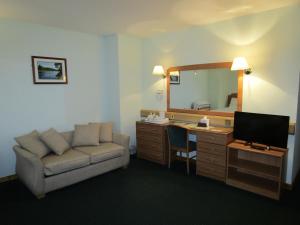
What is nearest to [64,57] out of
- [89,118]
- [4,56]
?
[4,56]

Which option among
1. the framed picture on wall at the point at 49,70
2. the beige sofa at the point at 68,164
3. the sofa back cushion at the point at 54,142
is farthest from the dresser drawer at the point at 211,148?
the framed picture on wall at the point at 49,70

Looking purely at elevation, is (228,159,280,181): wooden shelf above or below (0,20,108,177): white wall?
below

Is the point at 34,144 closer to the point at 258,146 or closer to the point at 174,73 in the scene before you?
the point at 174,73

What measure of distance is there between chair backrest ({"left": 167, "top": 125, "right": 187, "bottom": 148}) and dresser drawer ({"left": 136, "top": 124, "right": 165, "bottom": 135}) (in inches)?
10.0

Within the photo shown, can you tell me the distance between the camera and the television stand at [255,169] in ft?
9.36

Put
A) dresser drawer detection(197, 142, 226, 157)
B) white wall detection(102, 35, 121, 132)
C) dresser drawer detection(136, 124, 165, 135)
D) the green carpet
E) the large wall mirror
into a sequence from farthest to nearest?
1. white wall detection(102, 35, 121, 132)
2. dresser drawer detection(136, 124, 165, 135)
3. the large wall mirror
4. dresser drawer detection(197, 142, 226, 157)
5. the green carpet

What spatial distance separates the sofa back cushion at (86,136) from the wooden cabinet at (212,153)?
1774 mm

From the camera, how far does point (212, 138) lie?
3340mm

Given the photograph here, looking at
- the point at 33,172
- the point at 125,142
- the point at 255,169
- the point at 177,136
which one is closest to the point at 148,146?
the point at 125,142

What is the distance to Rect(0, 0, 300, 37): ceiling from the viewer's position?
2.72 m

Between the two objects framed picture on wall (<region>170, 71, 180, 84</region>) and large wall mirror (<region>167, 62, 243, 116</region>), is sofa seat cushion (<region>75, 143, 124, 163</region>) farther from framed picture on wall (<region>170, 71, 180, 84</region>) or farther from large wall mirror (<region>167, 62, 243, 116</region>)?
framed picture on wall (<region>170, 71, 180, 84</region>)

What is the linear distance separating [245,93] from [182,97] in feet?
3.95

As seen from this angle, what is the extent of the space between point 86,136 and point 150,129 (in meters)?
1.18

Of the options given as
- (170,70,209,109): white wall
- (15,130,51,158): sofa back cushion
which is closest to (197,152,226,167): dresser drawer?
(170,70,209,109): white wall
